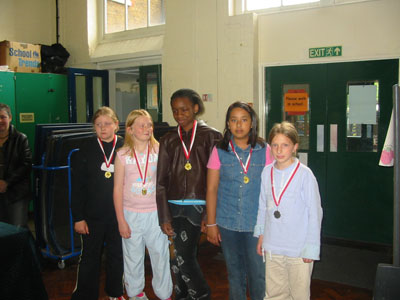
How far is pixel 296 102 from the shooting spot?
14.8ft

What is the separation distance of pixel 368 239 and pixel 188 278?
2768 millimetres

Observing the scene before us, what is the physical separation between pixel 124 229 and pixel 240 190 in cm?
87

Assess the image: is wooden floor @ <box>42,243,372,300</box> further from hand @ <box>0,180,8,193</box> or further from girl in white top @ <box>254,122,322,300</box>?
girl in white top @ <box>254,122,322,300</box>

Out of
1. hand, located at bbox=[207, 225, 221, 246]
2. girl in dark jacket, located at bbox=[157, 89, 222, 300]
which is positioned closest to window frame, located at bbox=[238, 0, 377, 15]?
girl in dark jacket, located at bbox=[157, 89, 222, 300]

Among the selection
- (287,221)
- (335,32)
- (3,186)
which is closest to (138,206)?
(287,221)

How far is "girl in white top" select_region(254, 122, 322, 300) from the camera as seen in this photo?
2004 millimetres

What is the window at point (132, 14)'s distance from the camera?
5.67m

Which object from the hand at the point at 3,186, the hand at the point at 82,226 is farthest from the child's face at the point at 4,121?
the hand at the point at 82,226

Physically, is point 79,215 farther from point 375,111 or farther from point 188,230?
point 375,111

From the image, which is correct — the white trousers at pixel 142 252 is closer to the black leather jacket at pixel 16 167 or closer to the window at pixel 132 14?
the black leather jacket at pixel 16 167

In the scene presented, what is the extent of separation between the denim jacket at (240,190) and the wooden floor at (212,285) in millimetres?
1110

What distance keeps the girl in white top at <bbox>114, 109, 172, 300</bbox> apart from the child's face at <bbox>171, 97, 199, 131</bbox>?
0.32 metres

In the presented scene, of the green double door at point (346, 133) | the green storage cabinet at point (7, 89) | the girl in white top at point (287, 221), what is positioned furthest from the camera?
the green storage cabinet at point (7, 89)

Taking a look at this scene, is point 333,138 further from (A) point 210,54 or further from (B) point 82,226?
(B) point 82,226
